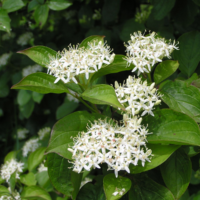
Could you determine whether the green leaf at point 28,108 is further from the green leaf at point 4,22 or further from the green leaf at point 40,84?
the green leaf at point 40,84

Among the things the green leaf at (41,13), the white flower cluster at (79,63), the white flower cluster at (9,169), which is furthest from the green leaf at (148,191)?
the green leaf at (41,13)

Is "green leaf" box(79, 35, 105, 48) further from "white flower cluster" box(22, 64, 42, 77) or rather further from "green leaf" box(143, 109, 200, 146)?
"white flower cluster" box(22, 64, 42, 77)

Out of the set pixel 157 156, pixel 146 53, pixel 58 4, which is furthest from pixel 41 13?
pixel 157 156

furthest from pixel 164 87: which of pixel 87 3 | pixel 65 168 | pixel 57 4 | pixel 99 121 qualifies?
pixel 87 3

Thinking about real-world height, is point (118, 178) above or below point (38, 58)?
below

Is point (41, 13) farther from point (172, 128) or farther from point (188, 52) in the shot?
point (172, 128)

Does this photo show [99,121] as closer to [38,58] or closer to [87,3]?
[38,58]

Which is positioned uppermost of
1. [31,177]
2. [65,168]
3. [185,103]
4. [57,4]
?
[57,4]
